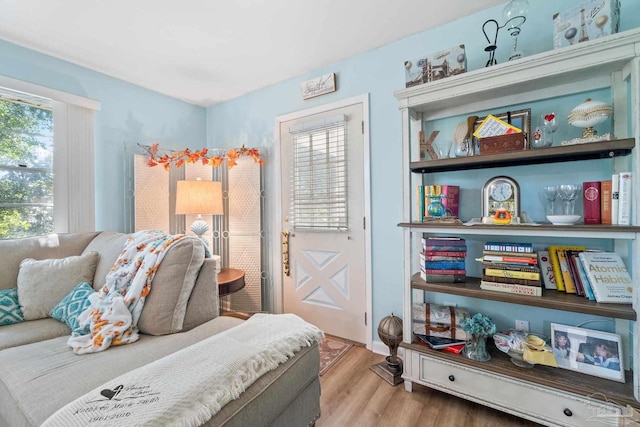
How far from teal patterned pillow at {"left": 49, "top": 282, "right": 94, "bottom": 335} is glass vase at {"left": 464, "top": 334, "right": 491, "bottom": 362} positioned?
2.17 meters

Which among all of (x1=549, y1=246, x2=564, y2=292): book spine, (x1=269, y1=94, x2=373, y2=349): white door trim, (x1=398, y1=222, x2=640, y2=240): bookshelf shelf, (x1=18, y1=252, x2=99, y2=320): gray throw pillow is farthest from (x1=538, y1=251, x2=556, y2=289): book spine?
(x1=18, y1=252, x2=99, y2=320): gray throw pillow

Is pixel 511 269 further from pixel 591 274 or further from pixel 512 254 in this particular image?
pixel 591 274

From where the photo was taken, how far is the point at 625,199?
4.10 feet

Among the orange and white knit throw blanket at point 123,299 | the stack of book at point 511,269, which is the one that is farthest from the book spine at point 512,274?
the orange and white knit throw blanket at point 123,299

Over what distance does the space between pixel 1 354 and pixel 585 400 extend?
8.58 ft

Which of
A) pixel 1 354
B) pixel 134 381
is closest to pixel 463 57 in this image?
pixel 134 381

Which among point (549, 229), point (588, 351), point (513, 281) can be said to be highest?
point (549, 229)

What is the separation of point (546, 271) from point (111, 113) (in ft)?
11.9

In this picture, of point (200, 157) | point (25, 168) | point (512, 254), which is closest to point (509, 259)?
point (512, 254)

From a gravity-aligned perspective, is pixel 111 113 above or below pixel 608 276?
above

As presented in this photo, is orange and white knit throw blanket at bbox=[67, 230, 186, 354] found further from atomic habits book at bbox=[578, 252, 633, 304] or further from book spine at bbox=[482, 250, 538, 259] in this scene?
atomic habits book at bbox=[578, 252, 633, 304]

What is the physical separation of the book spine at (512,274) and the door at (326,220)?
94cm

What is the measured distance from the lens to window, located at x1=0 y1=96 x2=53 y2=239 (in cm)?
212

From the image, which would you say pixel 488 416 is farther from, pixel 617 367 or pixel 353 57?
pixel 353 57
